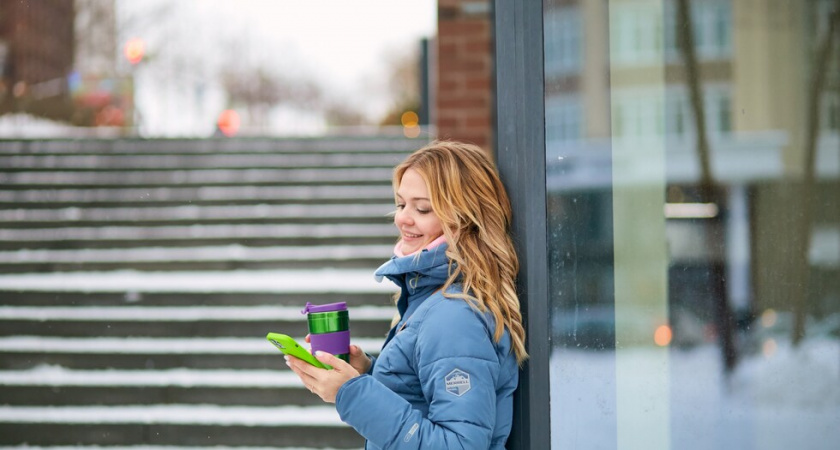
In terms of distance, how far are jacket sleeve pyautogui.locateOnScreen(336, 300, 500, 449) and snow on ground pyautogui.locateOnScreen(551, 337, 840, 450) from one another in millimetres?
398

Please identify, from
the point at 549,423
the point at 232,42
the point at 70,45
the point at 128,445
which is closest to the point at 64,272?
the point at 128,445

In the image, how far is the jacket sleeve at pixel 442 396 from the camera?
5.27 ft

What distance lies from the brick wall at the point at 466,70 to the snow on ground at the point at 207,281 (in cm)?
138

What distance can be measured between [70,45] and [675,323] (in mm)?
29352

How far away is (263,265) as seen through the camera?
7039 millimetres

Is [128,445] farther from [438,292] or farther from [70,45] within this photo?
[70,45]

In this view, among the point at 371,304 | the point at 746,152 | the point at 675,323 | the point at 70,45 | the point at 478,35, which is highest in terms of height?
the point at 70,45

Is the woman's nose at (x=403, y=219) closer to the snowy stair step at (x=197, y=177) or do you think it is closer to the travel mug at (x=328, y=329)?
the travel mug at (x=328, y=329)

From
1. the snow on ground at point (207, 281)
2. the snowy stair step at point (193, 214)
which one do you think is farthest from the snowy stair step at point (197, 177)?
the snow on ground at point (207, 281)

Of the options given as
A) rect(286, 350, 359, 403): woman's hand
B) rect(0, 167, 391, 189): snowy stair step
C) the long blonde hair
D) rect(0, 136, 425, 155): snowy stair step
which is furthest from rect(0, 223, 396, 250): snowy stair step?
rect(286, 350, 359, 403): woman's hand

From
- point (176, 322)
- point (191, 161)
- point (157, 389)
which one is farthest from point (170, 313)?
point (191, 161)

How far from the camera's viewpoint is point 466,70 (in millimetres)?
6449

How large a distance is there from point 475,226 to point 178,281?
5.34 metres

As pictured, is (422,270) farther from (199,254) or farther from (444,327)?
(199,254)
